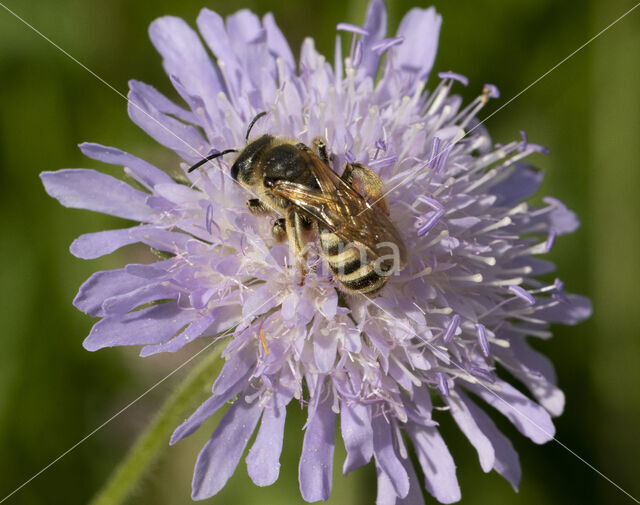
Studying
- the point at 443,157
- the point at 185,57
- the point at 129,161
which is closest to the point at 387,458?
the point at 443,157

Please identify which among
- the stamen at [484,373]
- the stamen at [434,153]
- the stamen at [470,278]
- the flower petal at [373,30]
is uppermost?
the flower petal at [373,30]

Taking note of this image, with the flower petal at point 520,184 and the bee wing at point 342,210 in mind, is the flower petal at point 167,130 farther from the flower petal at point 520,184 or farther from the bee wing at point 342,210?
the flower petal at point 520,184

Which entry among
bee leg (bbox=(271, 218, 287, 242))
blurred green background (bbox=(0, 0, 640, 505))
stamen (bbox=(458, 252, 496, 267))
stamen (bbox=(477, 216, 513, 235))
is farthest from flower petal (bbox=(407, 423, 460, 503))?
blurred green background (bbox=(0, 0, 640, 505))

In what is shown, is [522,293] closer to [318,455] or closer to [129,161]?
[318,455]

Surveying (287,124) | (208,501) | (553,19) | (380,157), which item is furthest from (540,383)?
(553,19)

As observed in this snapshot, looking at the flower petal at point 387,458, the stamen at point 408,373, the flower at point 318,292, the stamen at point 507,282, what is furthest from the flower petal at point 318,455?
the stamen at point 507,282

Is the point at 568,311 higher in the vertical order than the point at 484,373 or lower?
lower

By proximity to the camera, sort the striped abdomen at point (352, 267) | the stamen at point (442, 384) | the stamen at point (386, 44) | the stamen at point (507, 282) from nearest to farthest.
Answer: the striped abdomen at point (352, 267), the stamen at point (442, 384), the stamen at point (507, 282), the stamen at point (386, 44)
